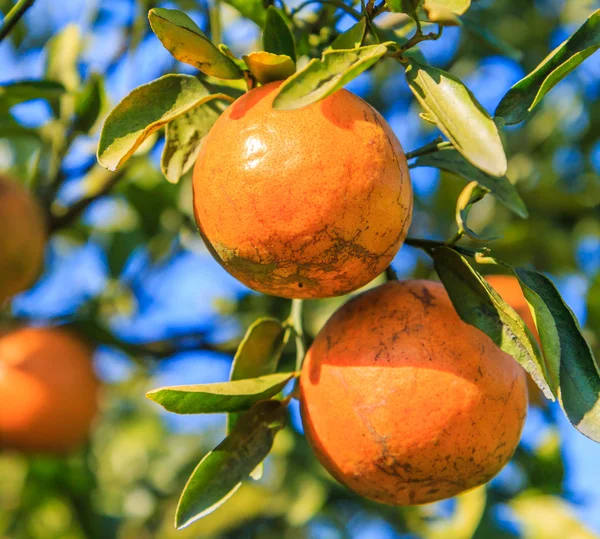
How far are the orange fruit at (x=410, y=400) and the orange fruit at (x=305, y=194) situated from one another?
0.40 feet

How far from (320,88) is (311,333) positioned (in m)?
1.38

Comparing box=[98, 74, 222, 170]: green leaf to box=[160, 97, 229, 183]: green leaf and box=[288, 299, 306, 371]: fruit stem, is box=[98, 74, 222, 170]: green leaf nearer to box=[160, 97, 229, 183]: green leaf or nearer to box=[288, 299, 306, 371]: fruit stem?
box=[160, 97, 229, 183]: green leaf

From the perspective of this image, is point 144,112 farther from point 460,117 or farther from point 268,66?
Answer: point 460,117

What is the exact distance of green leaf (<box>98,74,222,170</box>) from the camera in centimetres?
106

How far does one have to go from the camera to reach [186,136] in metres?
1.24

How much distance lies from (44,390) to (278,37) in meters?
1.33

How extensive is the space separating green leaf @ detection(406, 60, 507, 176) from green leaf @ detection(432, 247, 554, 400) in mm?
221

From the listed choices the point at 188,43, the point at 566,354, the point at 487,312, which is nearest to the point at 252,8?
the point at 188,43

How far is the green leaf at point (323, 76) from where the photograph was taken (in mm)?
883

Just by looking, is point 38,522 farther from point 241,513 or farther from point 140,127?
point 140,127

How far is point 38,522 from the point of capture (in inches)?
110

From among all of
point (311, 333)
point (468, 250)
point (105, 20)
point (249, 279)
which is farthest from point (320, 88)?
point (105, 20)

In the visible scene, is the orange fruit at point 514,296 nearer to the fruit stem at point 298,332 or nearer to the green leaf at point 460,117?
the fruit stem at point 298,332

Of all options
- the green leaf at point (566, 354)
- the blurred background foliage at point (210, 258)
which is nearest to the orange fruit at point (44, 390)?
the blurred background foliage at point (210, 258)
